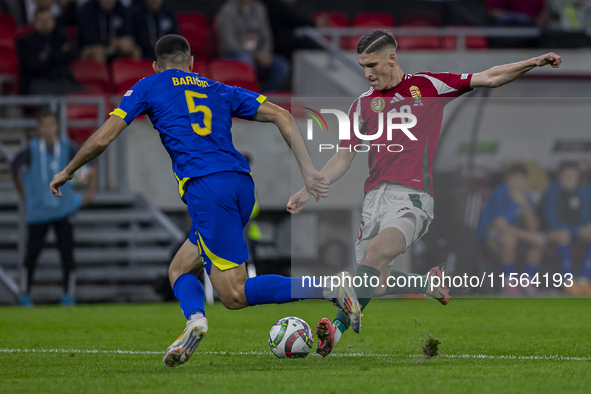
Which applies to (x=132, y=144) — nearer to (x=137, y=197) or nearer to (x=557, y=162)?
(x=137, y=197)

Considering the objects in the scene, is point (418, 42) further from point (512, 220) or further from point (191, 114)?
point (191, 114)

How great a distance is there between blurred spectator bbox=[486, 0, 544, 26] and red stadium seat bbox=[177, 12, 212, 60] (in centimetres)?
486

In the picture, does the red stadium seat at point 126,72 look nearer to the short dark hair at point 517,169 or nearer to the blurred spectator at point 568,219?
the short dark hair at point 517,169

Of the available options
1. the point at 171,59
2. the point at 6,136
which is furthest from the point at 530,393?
the point at 6,136

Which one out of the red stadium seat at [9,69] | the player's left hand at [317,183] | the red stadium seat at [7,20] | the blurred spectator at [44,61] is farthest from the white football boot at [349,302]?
the red stadium seat at [7,20]

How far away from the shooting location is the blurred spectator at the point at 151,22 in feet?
39.0

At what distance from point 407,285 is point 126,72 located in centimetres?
752

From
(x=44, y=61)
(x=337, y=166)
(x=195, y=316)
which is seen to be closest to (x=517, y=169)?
(x=337, y=166)

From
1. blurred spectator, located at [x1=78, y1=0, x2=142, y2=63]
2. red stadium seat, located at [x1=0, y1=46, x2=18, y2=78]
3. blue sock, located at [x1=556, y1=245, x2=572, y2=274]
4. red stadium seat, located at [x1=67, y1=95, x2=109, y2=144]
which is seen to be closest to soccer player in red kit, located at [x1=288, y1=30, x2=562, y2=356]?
blue sock, located at [x1=556, y1=245, x2=572, y2=274]

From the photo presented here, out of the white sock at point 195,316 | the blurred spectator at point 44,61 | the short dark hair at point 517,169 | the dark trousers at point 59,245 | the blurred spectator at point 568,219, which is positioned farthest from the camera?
the blurred spectator at point 44,61

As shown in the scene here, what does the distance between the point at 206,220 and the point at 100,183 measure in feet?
21.9

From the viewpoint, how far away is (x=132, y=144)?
439 inches

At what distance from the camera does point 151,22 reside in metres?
12.0

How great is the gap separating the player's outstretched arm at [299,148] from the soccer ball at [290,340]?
2.53 ft
